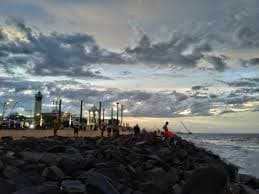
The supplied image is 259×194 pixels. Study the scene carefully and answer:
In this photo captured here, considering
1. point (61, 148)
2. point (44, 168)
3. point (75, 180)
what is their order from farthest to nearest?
point (61, 148) < point (44, 168) < point (75, 180)

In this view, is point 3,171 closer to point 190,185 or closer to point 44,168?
point 44,168

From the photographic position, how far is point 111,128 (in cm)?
4934

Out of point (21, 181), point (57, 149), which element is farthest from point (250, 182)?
point (21, 181)

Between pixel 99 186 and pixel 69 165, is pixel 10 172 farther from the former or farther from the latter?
pixel 99 186

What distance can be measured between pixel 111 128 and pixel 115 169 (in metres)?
37.4

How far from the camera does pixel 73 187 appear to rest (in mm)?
9547

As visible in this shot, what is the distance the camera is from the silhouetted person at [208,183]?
155 inches

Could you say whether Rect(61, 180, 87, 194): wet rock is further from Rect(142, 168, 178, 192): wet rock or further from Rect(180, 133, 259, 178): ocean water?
Rect(180, 133, 259, 178): ocean water

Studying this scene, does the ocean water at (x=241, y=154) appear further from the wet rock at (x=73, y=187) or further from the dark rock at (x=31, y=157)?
the wet rock at (x=73, y=187)

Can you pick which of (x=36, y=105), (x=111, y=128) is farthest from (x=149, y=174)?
(x=36, y=105)

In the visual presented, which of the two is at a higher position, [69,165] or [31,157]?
[31,157]

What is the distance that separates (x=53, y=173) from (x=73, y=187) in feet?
5.25

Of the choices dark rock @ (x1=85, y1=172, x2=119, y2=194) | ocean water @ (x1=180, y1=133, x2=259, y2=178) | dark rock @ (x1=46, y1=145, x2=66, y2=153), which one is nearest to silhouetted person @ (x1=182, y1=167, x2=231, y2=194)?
dark rock @ (x1=85, y1=172, x2=119, y2=194)

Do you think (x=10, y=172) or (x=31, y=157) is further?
(x=31, y=157)
